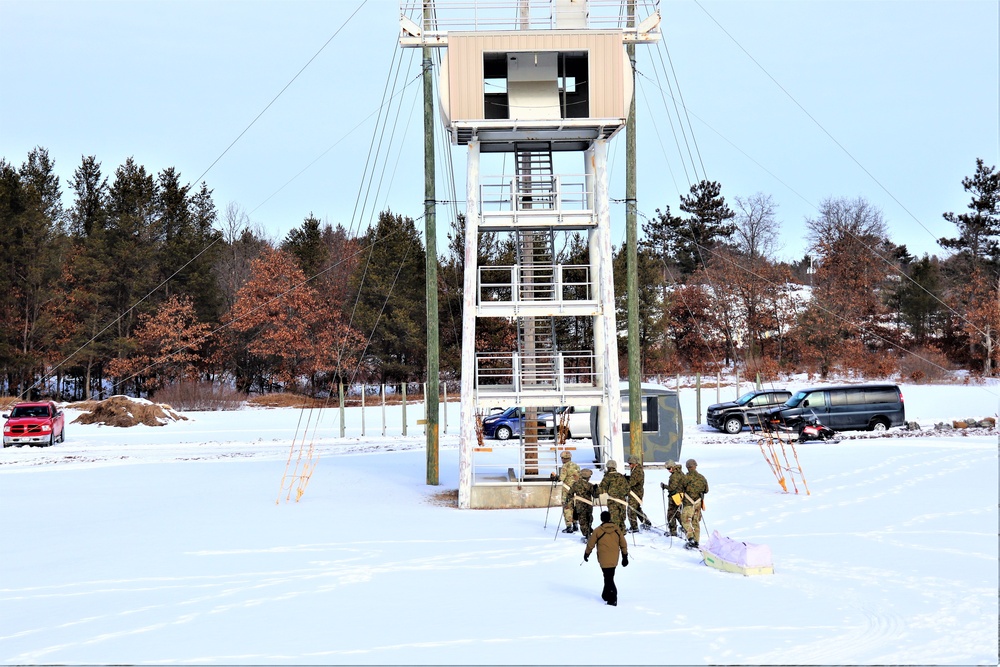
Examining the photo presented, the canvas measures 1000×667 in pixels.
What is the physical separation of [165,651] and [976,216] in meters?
72.9

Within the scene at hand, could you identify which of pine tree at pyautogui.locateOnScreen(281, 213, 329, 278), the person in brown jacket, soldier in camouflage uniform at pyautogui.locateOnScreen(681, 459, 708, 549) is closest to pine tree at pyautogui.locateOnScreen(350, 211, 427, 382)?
pine tree at pyautogui.locateOnScreen(281, 213, 329, 278)

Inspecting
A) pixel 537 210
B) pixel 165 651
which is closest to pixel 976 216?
pixel 537 210

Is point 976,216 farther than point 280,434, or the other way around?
point 976,216

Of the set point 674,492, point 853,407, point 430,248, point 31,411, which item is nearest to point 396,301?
point 31,411

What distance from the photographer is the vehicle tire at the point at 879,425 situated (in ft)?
130

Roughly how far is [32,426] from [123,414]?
27.1ft

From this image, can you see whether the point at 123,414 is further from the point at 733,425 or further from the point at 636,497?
the point at 636,497

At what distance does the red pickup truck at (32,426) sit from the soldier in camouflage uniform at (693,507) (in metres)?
33.0

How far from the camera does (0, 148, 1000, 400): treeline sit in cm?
6644

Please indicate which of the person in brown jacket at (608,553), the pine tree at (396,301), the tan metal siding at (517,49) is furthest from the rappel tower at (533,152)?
the pine tree at (396,301)

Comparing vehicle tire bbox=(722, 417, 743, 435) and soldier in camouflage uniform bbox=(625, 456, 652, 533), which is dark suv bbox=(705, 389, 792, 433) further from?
soldier in camouflage uniform bbox=(625, 456, 652, 533)

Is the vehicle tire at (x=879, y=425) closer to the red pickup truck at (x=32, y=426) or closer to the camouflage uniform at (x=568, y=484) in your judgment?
the camouflage uniform at (x=568, y=484)

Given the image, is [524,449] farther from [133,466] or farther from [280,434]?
[280,434]

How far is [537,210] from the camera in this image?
1012 inches
